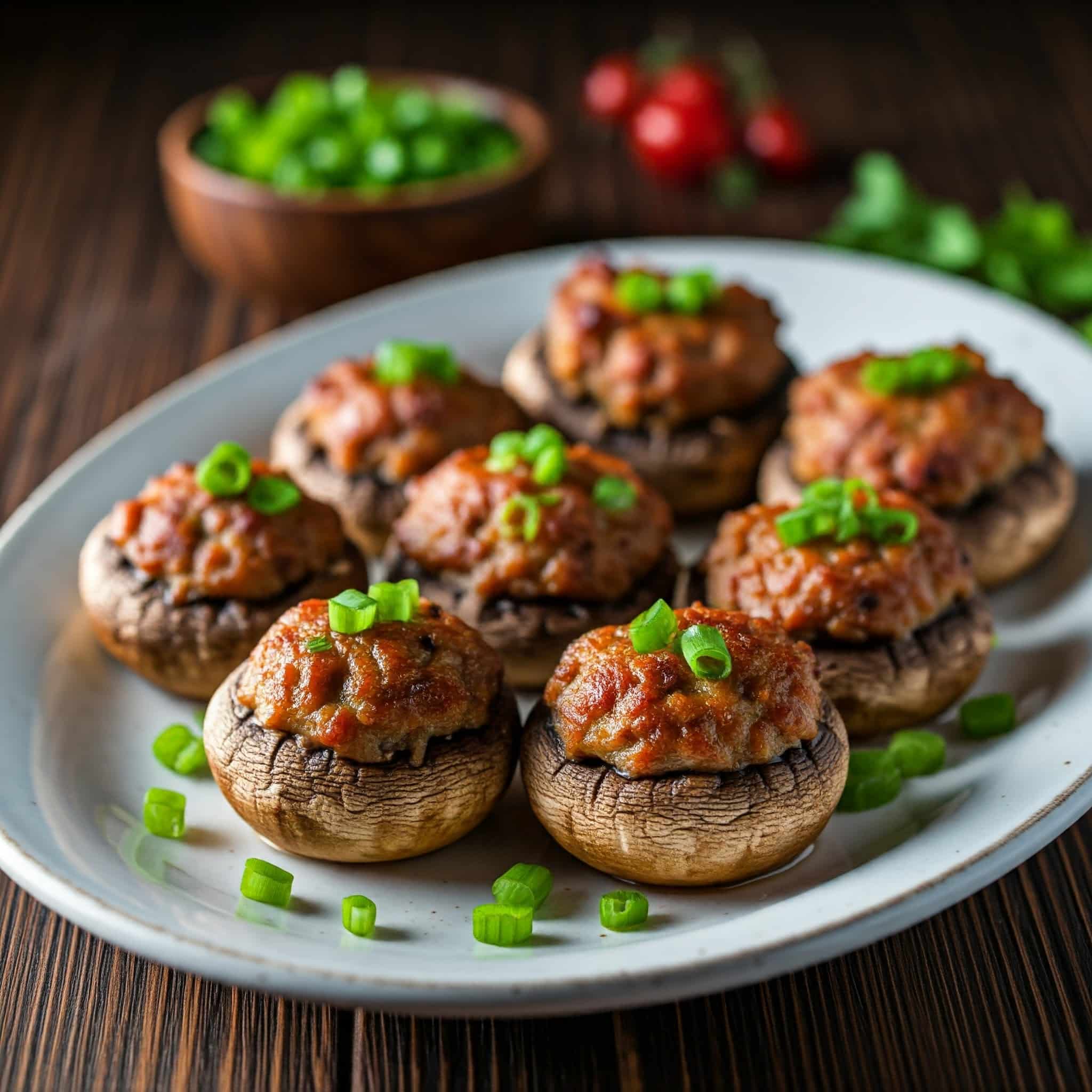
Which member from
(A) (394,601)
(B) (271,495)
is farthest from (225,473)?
(A) (394,601)

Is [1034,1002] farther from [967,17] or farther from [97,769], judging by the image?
[967,17]

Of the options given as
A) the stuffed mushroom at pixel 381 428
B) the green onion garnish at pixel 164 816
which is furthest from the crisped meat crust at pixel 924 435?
the green onion garnish at pixel 164 816

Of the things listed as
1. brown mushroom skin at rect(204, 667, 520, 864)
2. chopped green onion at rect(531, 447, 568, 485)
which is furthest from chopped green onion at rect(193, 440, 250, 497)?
chopped green onion at rect(531, 447, 568, 485)

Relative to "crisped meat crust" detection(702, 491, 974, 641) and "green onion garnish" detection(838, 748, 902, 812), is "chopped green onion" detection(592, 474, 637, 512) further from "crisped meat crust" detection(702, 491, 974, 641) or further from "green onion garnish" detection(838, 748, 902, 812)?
"green onion garnish" detection(838, 748, 902, 812)

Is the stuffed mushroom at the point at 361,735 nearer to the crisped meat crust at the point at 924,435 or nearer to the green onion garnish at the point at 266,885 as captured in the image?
the green onion garnish at the point at 266,885

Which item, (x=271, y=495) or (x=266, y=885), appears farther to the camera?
(x=271, y=495)

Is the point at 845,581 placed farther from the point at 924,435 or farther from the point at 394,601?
the point at 394,601
